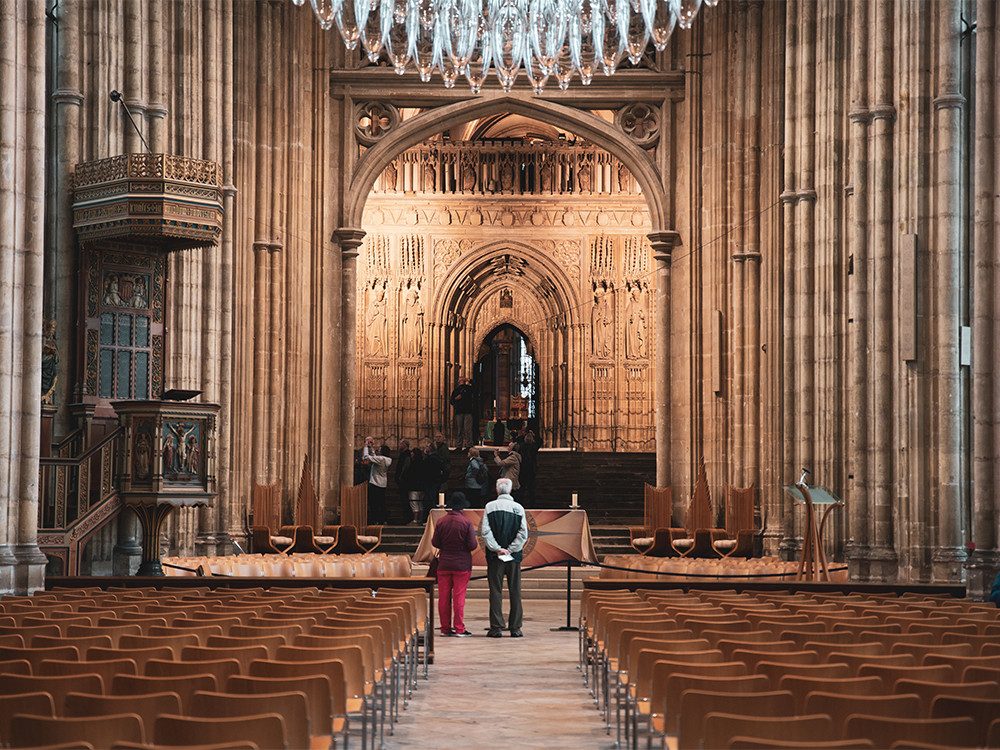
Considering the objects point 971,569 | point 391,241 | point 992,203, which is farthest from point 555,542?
point 391,241

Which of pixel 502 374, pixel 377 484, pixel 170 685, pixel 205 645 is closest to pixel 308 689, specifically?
pixel 170 685

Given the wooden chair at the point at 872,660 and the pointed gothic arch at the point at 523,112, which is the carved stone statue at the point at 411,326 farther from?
the wooden chair at the point at 872,660

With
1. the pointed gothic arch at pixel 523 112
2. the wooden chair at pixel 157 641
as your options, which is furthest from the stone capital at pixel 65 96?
the wooden chair at pixel 157 641

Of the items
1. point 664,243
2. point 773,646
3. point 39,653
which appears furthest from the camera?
point 664,243

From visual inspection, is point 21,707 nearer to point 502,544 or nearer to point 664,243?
point 502,544

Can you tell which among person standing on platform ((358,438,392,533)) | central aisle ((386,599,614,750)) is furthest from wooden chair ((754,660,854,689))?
person standing on platform ((358,438,392,533))

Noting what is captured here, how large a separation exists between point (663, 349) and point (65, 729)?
69.5 ft

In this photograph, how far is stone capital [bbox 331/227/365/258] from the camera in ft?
79.5

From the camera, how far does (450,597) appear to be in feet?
44.9

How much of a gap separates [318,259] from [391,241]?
7157 mm

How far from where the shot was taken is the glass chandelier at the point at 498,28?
637 inches

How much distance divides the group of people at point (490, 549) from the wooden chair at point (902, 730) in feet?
29.3

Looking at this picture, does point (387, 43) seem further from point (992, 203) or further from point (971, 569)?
point (971, 569)

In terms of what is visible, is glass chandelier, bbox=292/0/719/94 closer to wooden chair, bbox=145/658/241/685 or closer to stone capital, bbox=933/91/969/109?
stone capital, bbox=933/91/969/109
